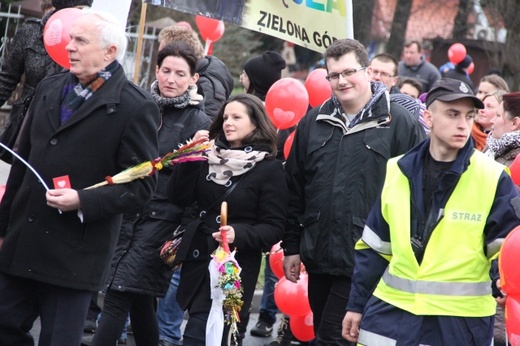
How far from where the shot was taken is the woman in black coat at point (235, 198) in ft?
21.3

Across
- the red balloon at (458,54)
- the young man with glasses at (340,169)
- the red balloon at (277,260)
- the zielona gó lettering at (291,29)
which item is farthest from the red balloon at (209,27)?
the red balloon at (458,54)

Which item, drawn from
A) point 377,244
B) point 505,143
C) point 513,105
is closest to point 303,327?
point 505,143

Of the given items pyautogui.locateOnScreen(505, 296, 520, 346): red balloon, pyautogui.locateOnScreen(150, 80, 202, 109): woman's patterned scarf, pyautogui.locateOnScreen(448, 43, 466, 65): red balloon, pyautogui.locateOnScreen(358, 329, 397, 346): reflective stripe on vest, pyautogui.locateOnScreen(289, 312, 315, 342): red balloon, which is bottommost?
pyautogui.locateOnScreen(289, 312, 315, 342): red balloon

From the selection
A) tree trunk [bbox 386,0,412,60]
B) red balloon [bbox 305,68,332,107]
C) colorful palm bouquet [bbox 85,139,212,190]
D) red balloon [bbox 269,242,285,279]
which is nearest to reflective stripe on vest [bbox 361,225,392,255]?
colorful palm bouquet [bbox 85,139,212,190]

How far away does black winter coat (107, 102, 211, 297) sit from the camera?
6.91 m

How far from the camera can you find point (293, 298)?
7.89 m

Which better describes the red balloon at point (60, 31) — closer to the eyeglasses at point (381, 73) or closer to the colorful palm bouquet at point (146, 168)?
the colorful palm bouquet at point (146, 168)

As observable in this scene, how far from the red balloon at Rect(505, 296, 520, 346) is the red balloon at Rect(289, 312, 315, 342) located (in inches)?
123

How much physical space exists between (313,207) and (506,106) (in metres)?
1.60

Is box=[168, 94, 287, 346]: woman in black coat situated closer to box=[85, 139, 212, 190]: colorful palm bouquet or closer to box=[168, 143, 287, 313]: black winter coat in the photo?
box=[168, 143, 287, 313]: black winter coat

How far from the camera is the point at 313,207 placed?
252 inches

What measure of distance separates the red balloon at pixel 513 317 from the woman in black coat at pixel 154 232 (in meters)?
2.62

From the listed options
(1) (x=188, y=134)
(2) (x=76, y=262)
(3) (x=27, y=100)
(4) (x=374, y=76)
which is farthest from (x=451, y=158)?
(4) (x=374, y=76)

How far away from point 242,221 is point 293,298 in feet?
4.79
